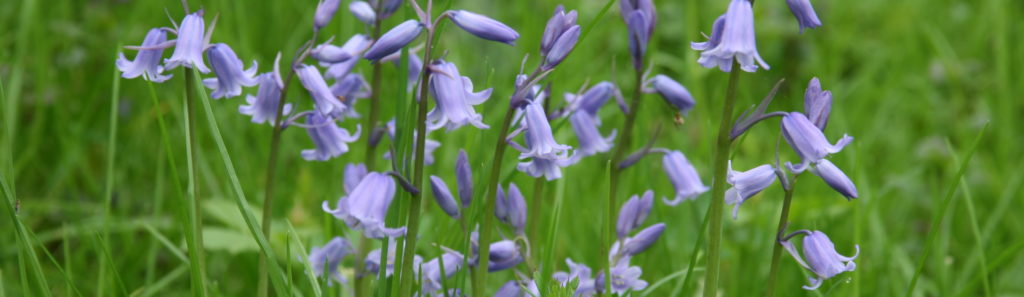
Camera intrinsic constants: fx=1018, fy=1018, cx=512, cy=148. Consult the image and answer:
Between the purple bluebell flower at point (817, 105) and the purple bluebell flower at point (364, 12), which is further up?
the purple bluebell flower at point (364, 12)

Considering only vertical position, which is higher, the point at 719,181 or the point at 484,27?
→ the point at 484,27

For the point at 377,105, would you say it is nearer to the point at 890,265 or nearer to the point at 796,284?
the point at 796,284

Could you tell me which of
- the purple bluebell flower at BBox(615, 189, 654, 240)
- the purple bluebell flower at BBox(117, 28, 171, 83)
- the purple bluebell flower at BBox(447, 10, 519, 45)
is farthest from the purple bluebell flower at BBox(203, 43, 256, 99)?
the purple bluebell flower at BBox(615, 189, 654, 240)

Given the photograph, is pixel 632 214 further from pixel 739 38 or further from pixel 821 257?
pixel 739 38

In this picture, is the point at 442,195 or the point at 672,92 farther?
the point at 672,92

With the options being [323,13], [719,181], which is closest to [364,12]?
[323,13]

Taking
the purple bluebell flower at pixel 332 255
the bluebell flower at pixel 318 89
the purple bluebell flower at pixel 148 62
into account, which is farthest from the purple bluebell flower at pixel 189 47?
the purple bluebell flower at pixel 332 255

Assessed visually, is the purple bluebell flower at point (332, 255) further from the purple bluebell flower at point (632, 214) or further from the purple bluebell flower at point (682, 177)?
the purple bluebell flower at point (682, 177)
